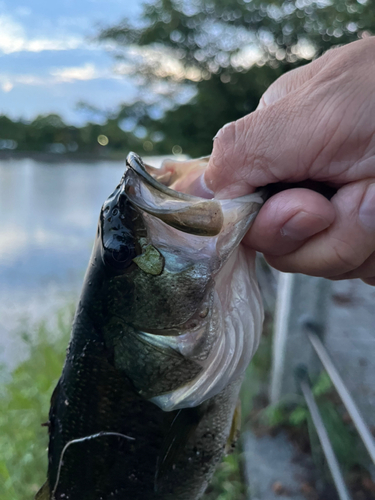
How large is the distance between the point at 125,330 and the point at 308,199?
0.54m

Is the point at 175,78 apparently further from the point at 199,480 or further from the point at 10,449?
the point at 199,480

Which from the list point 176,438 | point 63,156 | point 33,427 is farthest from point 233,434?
point 63,156

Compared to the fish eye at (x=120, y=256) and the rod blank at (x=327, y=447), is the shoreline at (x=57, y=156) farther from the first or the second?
the fish eye at (x=120, y=256)

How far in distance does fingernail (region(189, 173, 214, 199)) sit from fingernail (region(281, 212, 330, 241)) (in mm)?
248

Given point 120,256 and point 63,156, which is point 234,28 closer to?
point 63,156

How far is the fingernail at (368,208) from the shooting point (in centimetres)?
83

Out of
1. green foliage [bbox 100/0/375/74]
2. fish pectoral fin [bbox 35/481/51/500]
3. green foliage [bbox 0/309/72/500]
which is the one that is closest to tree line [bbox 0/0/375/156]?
green foliage [bbox 100/0/375/74]

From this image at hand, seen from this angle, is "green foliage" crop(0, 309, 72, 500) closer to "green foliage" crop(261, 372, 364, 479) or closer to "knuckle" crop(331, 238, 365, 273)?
"green foliage" crop(261, 372, 364, 479)

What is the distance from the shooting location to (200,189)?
1.11 m

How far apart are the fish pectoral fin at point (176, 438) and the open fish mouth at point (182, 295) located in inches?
3.1

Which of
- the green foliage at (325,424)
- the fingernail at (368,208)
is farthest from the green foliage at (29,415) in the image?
the fingernail at (368,208)

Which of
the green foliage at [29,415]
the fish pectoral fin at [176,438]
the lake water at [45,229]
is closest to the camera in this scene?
the fish pectoral fin at [176,438]

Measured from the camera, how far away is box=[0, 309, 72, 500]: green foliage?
2.36 m

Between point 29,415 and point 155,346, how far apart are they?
8.04 ft
